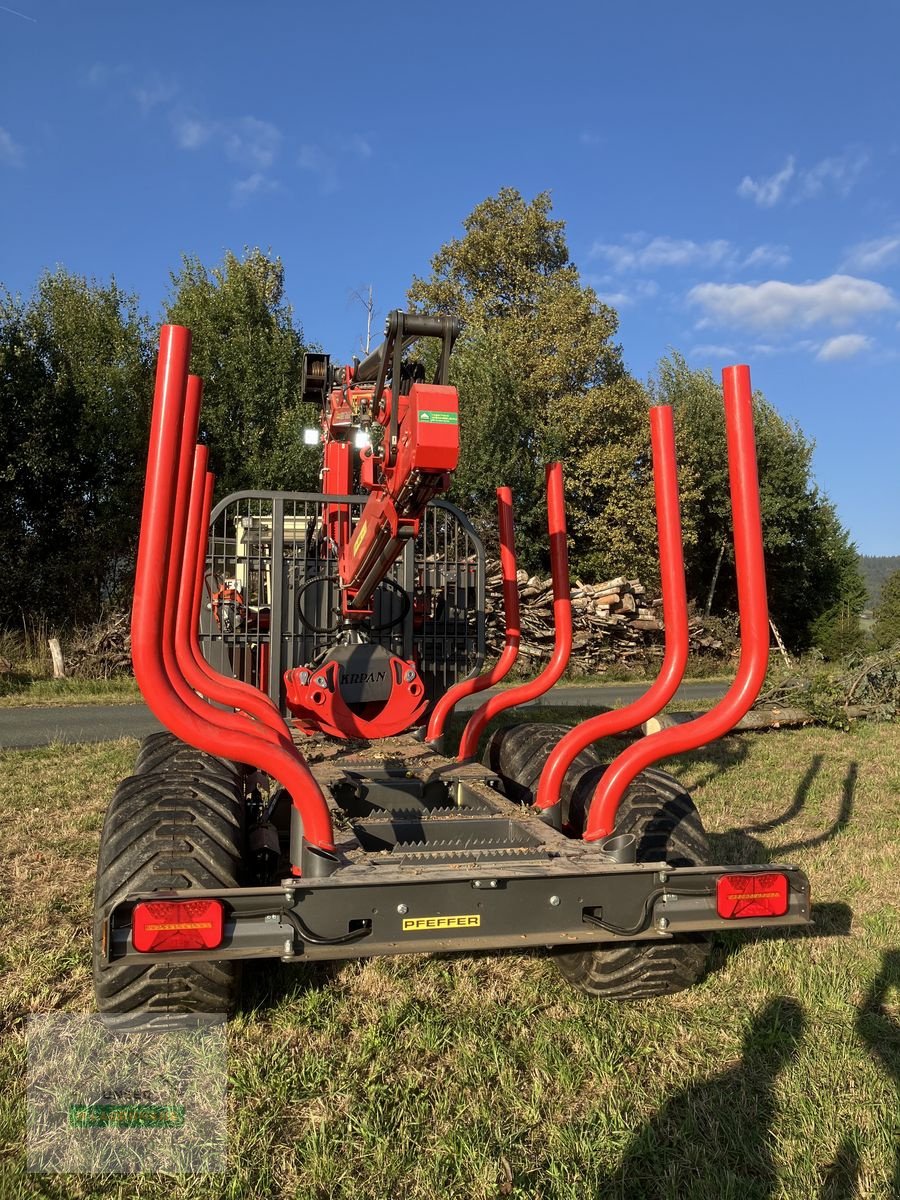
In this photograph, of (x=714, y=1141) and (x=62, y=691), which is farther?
(x=62, y=691)

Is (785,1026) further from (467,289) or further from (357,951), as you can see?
(467,289)

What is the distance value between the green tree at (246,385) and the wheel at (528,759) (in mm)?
15805

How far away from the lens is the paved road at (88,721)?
9.46 metres

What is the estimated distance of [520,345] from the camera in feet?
81.4

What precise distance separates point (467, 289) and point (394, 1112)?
90.1ft

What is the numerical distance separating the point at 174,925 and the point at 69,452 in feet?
58.8

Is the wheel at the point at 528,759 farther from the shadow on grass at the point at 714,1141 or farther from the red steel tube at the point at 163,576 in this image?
the red steel tube at the point at 163,576

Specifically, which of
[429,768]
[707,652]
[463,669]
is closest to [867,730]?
[463,669]

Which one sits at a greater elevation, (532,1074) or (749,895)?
(749,895)

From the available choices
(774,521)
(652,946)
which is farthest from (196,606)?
(774,521)

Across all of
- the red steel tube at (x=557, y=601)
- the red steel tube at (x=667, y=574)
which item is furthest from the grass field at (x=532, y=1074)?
the red steel tube at (x=557, y=601)

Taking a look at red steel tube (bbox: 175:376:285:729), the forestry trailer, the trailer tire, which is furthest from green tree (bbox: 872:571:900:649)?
the trailer tire

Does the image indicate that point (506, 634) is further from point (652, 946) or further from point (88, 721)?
point (88, 721)

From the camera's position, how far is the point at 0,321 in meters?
17.6
